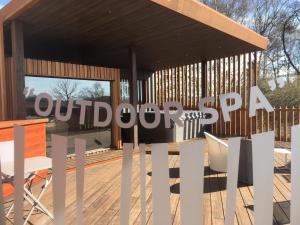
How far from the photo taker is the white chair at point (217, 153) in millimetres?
4148

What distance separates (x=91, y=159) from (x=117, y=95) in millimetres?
1905

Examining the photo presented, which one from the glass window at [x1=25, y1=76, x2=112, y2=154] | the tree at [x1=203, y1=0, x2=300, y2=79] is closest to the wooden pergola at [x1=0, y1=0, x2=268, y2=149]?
the glass window at [x1=25, y1=76, x2=112, y2=154]

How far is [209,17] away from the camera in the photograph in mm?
5637

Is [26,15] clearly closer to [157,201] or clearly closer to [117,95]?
[117,95]

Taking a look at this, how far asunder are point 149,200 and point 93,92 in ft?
13.1

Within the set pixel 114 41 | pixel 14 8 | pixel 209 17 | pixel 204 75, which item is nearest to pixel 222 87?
pixel 204 75

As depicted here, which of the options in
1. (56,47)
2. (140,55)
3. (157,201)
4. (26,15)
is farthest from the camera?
(140,55)

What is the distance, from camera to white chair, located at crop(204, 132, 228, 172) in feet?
13.6

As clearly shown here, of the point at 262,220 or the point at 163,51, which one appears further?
the point at 163,51

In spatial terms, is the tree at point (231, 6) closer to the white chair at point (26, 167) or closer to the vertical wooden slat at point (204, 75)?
the vertical wooden slat at point (204, 75)

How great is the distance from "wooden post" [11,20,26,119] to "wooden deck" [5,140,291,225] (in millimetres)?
1480

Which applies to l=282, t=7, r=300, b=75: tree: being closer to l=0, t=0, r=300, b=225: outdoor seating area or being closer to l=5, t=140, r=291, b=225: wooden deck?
l=0, t=0, r=300, b=225: outdoor seating area

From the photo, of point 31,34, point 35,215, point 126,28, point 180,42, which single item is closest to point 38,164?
point 35,215

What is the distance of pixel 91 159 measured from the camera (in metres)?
6.16
